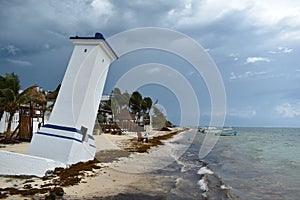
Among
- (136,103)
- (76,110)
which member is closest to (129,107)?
(136,103)

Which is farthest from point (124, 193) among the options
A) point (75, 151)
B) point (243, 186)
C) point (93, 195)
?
point (243, 186)

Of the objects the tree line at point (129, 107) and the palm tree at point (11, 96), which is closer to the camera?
the palm tree at point (11, 96)

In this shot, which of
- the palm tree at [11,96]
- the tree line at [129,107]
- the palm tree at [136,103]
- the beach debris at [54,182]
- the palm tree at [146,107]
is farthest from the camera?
the palm tree at [146,107]

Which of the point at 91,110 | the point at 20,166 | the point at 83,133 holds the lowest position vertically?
the point at 20,166

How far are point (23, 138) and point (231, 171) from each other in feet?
51.6

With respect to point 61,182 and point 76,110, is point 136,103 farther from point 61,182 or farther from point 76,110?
point 61,182

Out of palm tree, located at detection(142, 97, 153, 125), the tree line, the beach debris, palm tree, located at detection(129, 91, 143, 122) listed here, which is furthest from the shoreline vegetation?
palm tree, located at detection(142, 97, 153, 125)

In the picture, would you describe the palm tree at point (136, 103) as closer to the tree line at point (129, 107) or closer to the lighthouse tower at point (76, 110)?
the tree line at point (129, 107)

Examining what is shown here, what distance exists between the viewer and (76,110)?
11.5 meters

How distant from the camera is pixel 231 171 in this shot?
1684 cm

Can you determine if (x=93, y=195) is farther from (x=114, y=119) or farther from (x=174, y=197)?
(x=114, y=119)

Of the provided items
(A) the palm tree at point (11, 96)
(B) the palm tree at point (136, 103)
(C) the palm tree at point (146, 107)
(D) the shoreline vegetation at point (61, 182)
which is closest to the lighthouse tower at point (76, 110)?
(D) the shoreline vegetation at point (61, 182)

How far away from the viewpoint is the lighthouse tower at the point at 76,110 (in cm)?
1091

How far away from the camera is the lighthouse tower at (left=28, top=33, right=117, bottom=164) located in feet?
35.8
